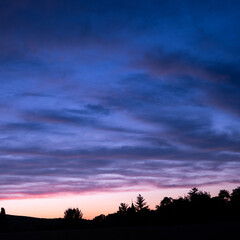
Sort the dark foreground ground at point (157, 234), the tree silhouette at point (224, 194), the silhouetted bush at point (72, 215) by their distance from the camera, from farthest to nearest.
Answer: the tree silhouette at point (224, 194) → the silhouetted bush at point (72, 215) → the dark foreground ground at point (157, 234)

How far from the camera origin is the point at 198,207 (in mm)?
75812

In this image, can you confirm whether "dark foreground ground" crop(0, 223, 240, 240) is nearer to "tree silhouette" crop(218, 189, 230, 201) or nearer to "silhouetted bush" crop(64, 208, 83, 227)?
"silhouetted bush" crop(64, 208, 83, 227)

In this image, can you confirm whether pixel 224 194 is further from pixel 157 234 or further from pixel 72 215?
pixel 157 234

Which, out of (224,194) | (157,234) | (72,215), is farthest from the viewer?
(224,194)

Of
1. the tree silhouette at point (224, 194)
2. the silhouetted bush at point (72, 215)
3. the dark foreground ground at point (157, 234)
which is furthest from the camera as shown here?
the tree silhouette at point (224, 194)

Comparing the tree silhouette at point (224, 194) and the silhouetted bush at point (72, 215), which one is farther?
the tree silhouette at point (224, 194)

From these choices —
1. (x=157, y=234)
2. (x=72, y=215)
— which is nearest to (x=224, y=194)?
(x=72, y=215)

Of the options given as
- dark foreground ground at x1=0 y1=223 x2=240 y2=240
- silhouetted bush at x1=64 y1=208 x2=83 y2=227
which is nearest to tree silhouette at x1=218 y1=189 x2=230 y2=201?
silhouetted bush at x1=64 y1=208 x2=83 y2=227

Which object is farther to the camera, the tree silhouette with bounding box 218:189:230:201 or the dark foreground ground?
the tree silhouette with bounding box 218:189:230:201

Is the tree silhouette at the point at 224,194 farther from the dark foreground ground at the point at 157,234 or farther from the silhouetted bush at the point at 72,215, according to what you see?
the dark foreground ground at the point at 157,234

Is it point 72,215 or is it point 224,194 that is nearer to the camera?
point 72,215

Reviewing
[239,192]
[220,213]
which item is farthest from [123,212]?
[220,213]

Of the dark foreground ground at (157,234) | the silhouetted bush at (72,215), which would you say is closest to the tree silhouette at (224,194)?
the silhouetted bush at (72,215)

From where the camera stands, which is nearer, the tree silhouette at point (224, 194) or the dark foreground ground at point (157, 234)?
the dark foreground ground at point (157, 234)
